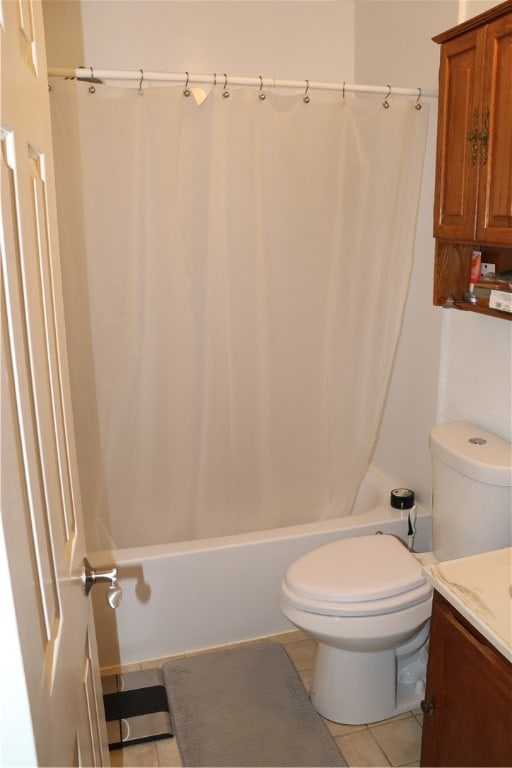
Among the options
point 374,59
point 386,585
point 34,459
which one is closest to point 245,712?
point 386,585

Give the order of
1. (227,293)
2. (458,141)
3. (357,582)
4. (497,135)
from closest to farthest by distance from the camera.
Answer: (497,135) → (458,141) → (357,582) → (227,293)

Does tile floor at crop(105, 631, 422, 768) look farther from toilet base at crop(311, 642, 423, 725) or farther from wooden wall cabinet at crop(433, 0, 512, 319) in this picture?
wooden wall cabinet at crop(433, 0, 512, 319)

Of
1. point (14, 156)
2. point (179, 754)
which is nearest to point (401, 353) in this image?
point (179, 754)

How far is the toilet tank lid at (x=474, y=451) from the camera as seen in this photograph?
5.51ft

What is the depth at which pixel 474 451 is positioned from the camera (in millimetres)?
1775

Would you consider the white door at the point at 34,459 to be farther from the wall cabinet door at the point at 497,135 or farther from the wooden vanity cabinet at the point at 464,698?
the wall cabinet door at the point at 497,135

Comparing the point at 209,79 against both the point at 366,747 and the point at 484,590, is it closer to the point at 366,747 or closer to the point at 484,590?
the point at 484,590

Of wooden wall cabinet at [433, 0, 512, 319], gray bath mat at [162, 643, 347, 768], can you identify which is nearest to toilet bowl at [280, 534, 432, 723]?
gray bath mat at [162, 643, 347, 768]

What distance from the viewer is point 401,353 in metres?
2.48

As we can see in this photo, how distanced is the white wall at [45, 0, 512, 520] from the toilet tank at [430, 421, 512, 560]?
149 millimetres

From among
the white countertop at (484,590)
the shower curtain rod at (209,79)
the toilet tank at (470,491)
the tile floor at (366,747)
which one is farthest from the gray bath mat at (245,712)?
the shower curtain rod at (209,79)

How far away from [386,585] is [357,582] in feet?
0.27

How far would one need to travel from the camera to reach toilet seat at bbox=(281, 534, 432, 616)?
70.1 inches

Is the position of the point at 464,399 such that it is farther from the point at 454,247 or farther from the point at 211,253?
the point at 211,253
